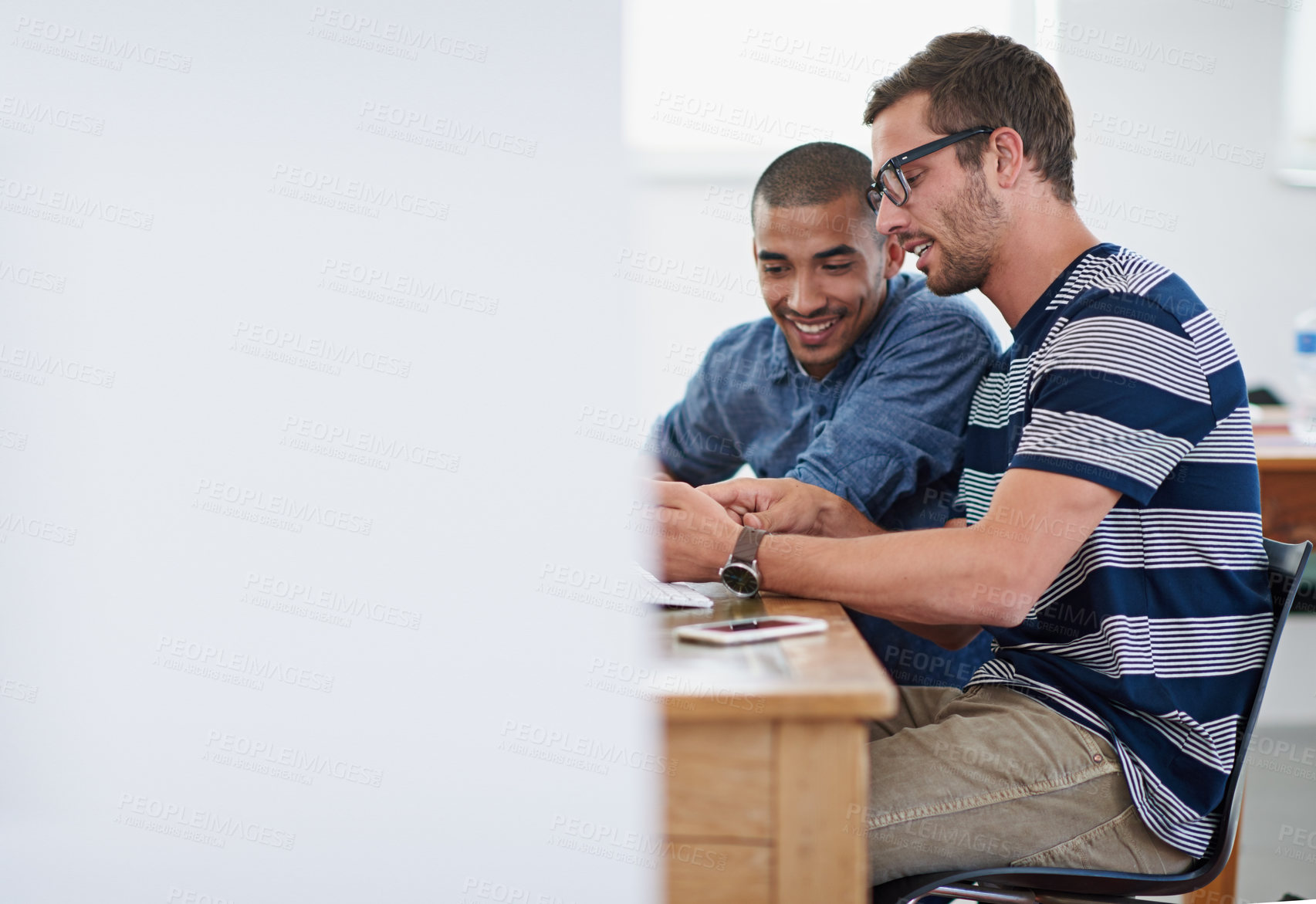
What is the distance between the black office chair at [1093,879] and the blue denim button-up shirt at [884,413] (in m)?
0.46

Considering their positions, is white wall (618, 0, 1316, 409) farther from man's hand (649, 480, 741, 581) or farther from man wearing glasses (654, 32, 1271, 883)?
man wearing glasses (654, 32, 1271, 883)

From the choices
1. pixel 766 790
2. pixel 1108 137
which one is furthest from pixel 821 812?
pixel 1108 137

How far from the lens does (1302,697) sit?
2908mm

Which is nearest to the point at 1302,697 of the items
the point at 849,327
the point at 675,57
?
the point at 849,327


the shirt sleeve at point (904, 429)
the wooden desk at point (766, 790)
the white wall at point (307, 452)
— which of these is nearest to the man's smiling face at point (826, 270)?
the shirt sleeve at point (904, 429)

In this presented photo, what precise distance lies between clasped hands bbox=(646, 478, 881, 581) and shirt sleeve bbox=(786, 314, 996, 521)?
5 cm

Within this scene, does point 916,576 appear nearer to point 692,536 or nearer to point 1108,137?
point 692,536

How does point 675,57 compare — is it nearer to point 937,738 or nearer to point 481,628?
point 937,738

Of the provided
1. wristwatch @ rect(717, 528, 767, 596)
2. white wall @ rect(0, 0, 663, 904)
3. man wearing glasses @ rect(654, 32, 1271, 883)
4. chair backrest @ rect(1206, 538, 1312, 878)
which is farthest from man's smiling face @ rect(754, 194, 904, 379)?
white wall @ rect(0, 0, 663, 904)

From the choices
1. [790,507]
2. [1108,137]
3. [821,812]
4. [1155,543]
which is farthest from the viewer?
[1108,137]

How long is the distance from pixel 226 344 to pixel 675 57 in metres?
2.14

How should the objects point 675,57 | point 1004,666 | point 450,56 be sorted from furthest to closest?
point 675,57 → point 1004,666 → point 450,56

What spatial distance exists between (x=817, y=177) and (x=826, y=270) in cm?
14

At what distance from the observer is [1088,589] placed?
3.57 ft
